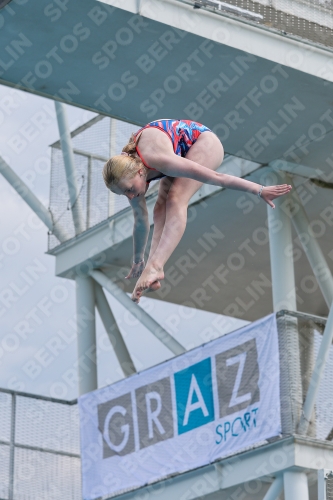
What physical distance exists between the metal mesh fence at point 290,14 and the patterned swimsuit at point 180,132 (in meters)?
5.29

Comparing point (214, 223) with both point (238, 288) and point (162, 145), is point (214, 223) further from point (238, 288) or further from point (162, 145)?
point (162, 145)

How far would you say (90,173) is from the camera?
20609 mm

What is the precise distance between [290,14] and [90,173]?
20.0 feet

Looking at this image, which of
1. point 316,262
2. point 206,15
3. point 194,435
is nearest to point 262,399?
point 194,435

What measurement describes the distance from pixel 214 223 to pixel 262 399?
4242 mm

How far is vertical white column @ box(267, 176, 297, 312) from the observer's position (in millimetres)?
18500

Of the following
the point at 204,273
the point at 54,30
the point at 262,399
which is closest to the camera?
the point at 54,30

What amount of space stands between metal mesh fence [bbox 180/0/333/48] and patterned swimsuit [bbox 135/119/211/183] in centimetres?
529

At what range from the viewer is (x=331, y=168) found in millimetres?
18234

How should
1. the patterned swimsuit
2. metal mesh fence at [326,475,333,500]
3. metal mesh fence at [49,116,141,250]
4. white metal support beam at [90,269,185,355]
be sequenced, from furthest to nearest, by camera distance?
1. white metal support beam at [90,269,185,355]
2. metal mesh fence at [49,116,141,250]
3. metal mesh fence at [326,475,333,500]
4. the patterned swimsuit

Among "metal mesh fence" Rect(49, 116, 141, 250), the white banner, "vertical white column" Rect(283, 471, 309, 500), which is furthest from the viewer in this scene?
"metal mesh fence" Rect(49, 116, 141, 250)

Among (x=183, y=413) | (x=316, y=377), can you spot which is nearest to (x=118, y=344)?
(x=183, y=413)

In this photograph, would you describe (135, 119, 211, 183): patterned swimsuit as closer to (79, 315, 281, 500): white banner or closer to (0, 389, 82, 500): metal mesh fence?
(79, 315, 281, 500): white banner

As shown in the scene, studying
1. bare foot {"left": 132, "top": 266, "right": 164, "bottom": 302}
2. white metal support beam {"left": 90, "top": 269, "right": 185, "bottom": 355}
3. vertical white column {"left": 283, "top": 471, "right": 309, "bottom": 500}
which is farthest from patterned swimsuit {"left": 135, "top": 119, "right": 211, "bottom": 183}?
white metal support beam {"left": 90, "top": 269, "right": 185, "bottom": 355}
